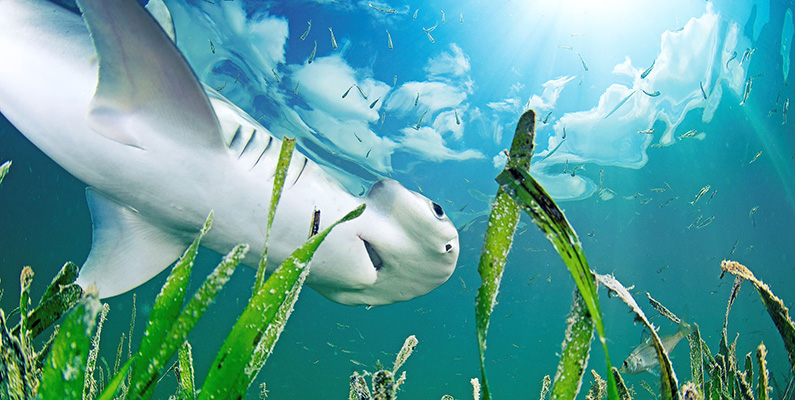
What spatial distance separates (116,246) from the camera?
2957 mm

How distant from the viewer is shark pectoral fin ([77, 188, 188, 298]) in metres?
2.90

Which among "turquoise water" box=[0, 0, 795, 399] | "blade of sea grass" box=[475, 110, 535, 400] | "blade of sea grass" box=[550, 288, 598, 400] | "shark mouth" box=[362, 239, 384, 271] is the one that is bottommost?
"blade of sea grass" box=[550, 288, 598, 400]

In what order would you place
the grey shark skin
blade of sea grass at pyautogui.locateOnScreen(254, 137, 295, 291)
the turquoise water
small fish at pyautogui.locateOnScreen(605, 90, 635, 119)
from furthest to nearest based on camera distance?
small fish at pyautogui.locateOnScreen(605, 90, 635, 119)
the turquoise water
the grey shark skin
blade of sea grass at pyautogui.locateOnScreen(254, 137, 295, 291)

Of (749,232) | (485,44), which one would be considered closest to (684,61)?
(485,44)

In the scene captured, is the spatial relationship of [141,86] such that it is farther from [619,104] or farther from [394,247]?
[619,104]

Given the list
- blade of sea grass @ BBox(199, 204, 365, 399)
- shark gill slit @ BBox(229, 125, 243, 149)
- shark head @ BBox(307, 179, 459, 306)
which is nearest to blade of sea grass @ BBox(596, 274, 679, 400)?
blade of sea grass @ BBox(199, 204, 365, 399)

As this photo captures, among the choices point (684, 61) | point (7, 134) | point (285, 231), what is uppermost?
point (684, 61)

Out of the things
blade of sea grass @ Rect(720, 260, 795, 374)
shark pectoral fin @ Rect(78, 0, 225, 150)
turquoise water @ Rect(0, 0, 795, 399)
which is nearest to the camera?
blade of sea grass @ Rect(720, 260, 795, 374)

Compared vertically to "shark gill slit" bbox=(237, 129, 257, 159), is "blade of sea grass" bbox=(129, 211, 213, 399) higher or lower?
lower

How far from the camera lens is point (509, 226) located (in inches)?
36.0

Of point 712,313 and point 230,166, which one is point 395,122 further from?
point 712,313

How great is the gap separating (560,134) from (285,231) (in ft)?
44.5

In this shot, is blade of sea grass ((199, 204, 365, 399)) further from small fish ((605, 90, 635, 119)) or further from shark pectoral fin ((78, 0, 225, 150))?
small fish ((605, 90, 635, 119))

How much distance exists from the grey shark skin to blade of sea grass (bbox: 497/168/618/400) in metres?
1.49
